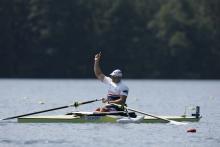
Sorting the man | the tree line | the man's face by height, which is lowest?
the man

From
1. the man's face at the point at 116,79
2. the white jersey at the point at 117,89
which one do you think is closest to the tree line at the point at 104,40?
the white jersey at the point at 117,89

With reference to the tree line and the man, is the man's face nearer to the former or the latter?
the man

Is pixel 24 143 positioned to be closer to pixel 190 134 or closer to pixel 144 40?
pixel 190 134

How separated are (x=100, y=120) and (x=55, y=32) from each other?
242 ft

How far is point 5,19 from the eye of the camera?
346 ft

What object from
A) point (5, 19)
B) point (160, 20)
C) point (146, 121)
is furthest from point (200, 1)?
point (146, 121)

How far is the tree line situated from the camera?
10544 cm

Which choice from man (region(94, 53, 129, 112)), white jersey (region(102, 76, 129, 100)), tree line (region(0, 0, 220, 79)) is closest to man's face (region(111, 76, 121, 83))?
man (region(94, 53, 129, 112))

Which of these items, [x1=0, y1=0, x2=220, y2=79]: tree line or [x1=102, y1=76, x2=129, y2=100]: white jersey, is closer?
[x1=102, y1=76, x2=129, y2=100]: white jersey

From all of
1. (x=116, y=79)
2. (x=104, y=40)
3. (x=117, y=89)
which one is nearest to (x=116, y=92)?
(x=117, y=89)

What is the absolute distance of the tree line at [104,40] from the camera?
105 meters

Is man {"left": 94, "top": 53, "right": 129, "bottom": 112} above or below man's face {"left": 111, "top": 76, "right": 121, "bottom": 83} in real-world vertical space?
below

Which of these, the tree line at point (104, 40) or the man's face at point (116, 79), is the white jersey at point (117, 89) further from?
the tree line at point (104, 40)

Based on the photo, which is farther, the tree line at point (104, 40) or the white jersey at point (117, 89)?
the tree line at point (104, 40)
